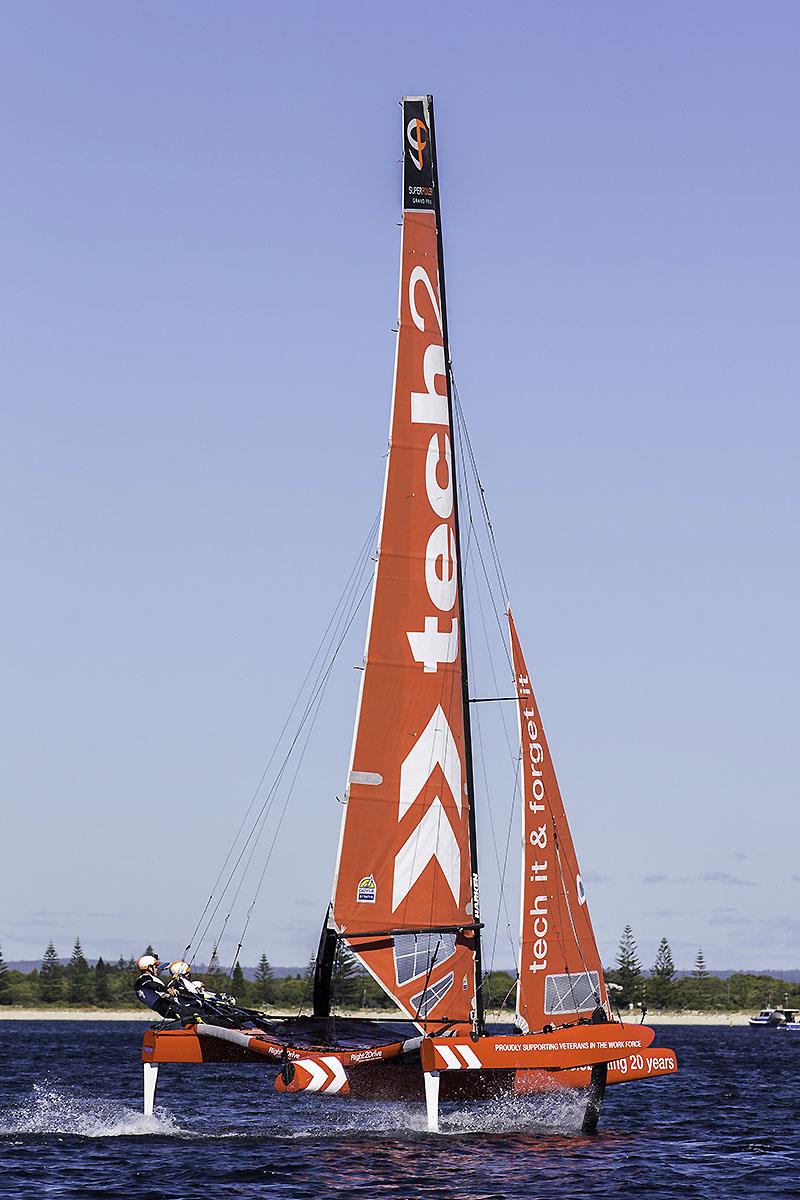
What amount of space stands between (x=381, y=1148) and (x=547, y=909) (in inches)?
254

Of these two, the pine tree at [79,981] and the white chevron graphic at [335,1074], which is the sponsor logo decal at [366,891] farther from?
the pine tree at [79,981]

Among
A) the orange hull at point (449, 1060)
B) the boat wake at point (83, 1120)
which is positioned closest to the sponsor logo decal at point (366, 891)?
the orange hull at point (449, 1060)

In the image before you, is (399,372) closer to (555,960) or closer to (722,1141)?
(555,960)

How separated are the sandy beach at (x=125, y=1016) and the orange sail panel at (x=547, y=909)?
416 feet

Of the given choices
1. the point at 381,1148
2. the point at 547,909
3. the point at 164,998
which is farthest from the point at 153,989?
the point at 547,909

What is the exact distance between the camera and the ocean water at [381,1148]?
79.4 ft

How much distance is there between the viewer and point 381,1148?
27859 millimetres

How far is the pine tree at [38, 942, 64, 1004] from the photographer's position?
17100 cm

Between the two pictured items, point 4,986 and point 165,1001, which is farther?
point 4,986

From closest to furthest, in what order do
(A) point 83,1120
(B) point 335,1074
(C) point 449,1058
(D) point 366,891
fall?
(C) point 449,1058 → (B) point 335,1074 → (D) point 366,891 → (A) point 83,1120

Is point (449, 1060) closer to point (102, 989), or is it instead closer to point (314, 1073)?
point (314, 1073)

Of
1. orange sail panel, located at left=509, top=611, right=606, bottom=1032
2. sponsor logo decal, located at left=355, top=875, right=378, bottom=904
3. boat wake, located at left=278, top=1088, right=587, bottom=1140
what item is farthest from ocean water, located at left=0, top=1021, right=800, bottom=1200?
sponsor logo decal, located at left=355, top=875, right=378, bottom=904

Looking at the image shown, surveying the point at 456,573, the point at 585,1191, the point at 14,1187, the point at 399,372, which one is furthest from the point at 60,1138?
the point at 399,372

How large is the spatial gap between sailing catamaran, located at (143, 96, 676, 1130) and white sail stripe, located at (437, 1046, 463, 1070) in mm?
1922
